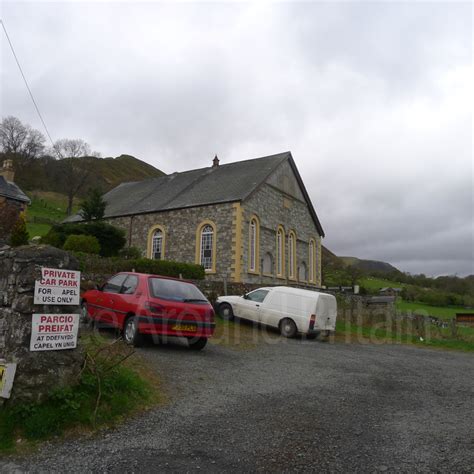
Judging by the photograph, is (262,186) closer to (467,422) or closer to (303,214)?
(303,214)

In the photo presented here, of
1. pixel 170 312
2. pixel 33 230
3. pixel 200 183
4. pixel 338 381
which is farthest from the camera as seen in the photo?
pixel 33 230

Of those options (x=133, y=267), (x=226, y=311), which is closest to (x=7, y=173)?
(x=133, y=267)

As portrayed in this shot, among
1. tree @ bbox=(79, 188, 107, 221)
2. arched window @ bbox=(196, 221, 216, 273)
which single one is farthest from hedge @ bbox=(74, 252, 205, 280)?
tree @ bbox=(79, 188, 107, 221)

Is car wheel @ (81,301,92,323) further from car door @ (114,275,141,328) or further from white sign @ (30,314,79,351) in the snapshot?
white sign @ (30,314,79,351)

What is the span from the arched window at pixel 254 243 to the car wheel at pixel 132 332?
17032mm

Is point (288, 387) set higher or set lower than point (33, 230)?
lower

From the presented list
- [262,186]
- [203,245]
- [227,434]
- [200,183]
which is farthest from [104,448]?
[200,183]

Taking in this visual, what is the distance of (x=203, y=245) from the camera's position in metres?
26.8

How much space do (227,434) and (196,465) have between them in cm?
87

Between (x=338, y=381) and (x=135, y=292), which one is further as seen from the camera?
(x=135, y=292)

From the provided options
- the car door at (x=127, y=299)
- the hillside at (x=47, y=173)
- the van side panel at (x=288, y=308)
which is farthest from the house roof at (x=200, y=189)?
the hillside at (x=47, y=173)

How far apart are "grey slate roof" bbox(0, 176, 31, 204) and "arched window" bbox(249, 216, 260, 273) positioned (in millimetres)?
15947

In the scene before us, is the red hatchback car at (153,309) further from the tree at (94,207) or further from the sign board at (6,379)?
the tree at (94,207)

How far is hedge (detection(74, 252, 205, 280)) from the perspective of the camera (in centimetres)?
1628
